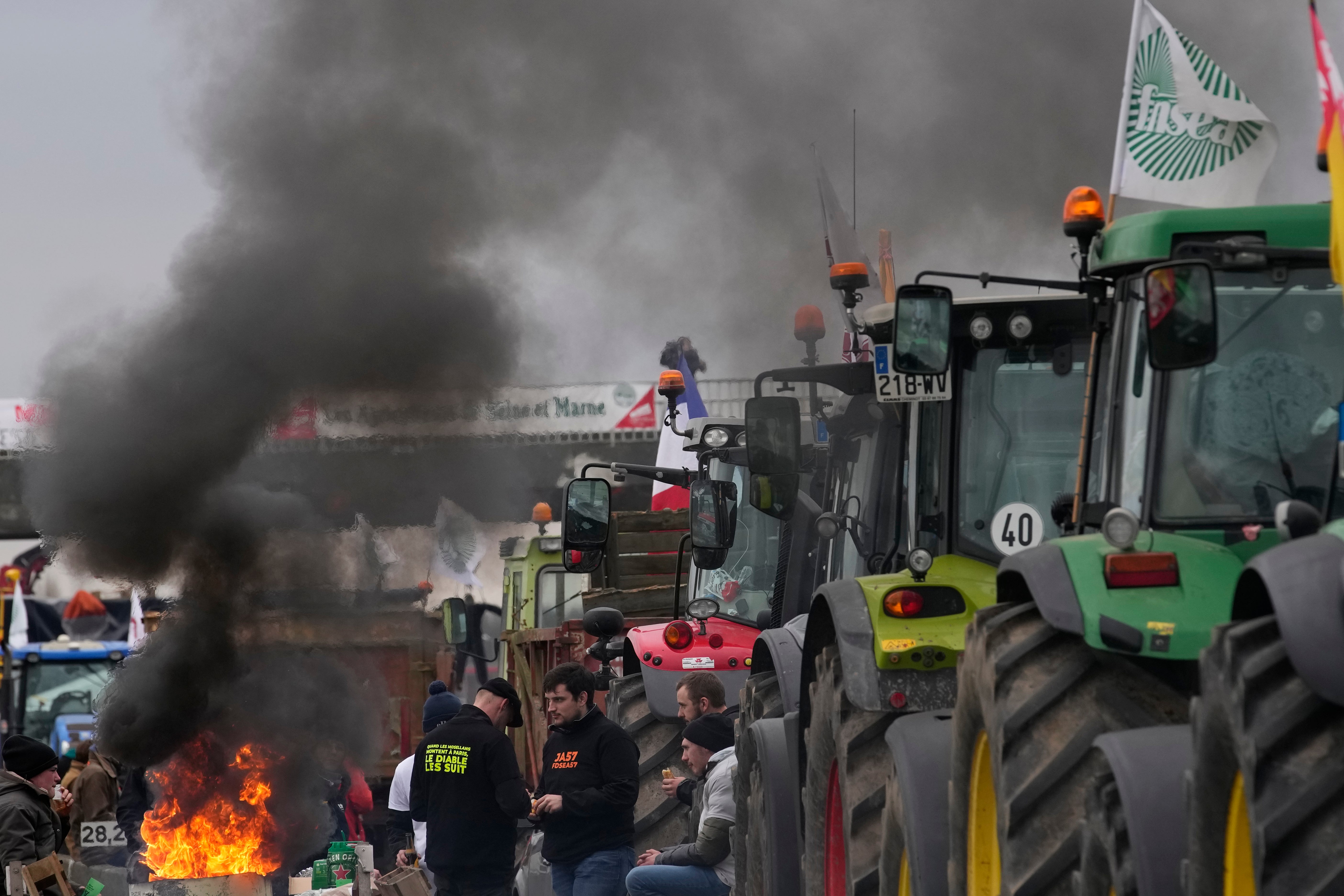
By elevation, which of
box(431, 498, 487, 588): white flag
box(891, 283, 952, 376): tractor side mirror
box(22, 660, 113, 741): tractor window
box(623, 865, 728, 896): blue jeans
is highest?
box(891, 283, 952, 376): tractor side mirror

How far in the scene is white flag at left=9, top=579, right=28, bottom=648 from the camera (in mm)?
27422

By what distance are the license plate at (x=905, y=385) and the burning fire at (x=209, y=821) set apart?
9585mm

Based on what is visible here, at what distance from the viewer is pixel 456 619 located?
Answer: 16.1 metres

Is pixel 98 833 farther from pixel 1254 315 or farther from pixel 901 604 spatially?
pixel 1254 315

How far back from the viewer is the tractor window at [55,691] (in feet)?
85.0

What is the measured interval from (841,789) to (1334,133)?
298 cm

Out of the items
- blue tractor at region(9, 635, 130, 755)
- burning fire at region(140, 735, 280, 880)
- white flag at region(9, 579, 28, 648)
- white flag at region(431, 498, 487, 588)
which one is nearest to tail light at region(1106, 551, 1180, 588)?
burning fire at region(140, 735, 280, 880)

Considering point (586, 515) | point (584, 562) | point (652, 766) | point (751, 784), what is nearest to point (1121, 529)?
point (751, 784)

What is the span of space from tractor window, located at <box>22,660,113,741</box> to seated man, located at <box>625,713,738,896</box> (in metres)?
19.9

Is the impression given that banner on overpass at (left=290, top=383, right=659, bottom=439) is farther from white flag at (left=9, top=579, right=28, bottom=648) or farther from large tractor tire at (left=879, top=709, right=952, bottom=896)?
white flag at (left=9, top=579, right=28, bottom=648)

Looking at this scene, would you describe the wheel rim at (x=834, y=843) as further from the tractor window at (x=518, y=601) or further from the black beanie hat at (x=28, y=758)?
the tractor window at (x=518, y=601)

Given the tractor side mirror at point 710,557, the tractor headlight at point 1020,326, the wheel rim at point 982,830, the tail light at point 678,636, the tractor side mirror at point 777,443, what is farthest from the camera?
the tail light at point 678,636

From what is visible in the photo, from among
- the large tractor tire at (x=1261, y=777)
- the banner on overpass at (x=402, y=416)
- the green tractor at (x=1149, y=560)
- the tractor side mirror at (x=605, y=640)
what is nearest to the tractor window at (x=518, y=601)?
the banner on overpass at (x=402, y=416)

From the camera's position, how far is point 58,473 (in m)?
16.3
